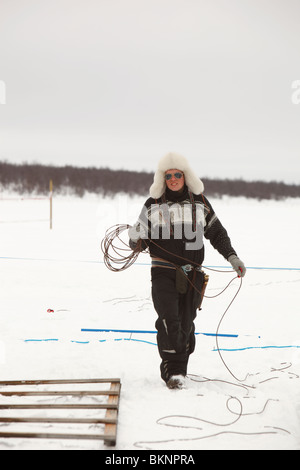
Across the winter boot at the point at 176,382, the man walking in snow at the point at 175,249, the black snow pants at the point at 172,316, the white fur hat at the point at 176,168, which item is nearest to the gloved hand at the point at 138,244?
the man walking in snow at the point at 175,249

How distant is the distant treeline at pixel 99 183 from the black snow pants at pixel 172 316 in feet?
134

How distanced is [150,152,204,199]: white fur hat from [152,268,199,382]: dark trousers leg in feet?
2.23

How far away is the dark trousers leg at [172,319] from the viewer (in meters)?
3.31

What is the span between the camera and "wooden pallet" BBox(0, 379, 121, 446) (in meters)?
2.58

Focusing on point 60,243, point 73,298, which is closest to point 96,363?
point 73,298

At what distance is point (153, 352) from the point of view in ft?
13.9

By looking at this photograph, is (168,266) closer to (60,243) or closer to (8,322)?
(8,322)

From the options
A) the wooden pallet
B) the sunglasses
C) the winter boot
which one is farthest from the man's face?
the wooden pallet

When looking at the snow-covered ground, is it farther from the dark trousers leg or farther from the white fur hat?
the white fur hat

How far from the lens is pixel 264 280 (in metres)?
8.02

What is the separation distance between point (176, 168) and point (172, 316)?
47.0 inches

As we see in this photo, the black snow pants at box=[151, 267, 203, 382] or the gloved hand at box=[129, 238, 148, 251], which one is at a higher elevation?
the gloved hand at box=[129, 238, 148, 251]

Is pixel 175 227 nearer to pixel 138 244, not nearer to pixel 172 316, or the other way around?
pixel 138 244

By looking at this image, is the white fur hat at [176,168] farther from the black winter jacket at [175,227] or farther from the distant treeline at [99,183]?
the distant treeline at [99,183]
